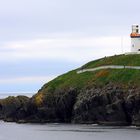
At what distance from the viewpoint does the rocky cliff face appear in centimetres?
14762

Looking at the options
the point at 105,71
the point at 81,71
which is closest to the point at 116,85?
the point at 105,71

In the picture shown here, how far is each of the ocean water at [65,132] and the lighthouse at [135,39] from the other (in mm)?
42477

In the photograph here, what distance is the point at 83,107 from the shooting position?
154500 millimetres

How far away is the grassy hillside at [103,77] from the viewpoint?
16075cm

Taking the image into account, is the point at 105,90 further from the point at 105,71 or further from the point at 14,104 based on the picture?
the point at 14,104

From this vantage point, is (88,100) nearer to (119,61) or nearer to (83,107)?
(83,107)

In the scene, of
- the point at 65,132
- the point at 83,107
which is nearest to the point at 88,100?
the point at 83,107

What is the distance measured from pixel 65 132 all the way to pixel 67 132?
2.83 ft

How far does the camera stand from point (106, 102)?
150m

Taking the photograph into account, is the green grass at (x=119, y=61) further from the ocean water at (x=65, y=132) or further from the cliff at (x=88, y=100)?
the ocean water at (x=65, y=132)

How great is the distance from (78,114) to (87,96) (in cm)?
480

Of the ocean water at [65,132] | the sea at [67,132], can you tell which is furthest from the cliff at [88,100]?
the ocean water at [65,132]

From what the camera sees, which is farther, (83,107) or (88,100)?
(83,107)

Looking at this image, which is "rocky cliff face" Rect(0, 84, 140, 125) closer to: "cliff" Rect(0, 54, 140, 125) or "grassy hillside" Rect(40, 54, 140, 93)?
"cliff" Rect(0, 54, 140, 125)
